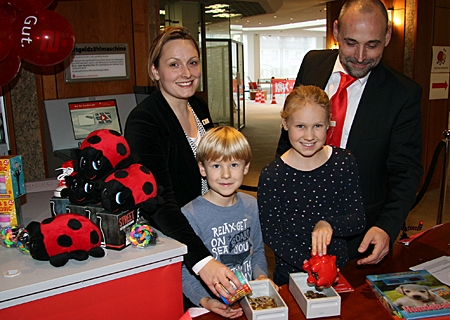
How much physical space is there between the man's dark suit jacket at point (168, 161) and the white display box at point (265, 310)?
7.8 inches

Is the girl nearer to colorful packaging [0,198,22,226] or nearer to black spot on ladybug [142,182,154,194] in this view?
black spot on ladybug [142,182,154,194]

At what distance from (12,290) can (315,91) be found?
1238mm

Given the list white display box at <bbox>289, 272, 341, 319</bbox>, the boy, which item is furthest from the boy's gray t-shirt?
white display box at <bbox>289, 272, 341, 319</bbox>

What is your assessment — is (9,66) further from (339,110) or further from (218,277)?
(218,277)

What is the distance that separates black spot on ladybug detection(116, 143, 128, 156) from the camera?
4.51ft

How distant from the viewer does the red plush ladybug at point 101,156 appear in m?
1.31

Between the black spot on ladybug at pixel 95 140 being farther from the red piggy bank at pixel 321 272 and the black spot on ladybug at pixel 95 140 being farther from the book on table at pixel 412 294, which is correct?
the book on table at pixel 412 294

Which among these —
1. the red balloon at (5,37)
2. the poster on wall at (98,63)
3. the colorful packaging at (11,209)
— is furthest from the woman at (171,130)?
the poster on wall at (98,63)

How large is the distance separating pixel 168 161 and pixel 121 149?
0.37 m

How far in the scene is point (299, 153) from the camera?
175cm

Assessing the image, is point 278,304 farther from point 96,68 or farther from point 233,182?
point 96,68

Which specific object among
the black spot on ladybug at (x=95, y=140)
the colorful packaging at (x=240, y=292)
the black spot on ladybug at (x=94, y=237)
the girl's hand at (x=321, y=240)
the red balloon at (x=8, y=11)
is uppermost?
the red balloon at (x=8, y=11)

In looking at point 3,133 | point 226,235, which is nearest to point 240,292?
point 226,235

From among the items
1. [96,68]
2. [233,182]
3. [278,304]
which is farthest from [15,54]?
[278,304]
